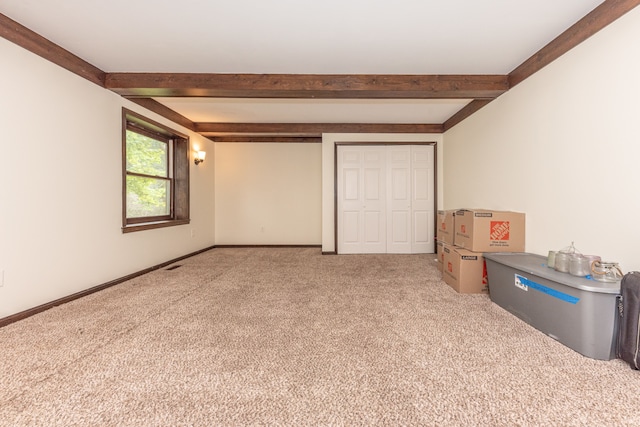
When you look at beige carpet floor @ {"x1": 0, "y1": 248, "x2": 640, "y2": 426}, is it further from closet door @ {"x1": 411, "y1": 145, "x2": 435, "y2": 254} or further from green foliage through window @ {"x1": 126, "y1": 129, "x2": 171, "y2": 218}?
closet door @ {"x1": 411, "y1": 145, "x2": 435, "y2": 254}

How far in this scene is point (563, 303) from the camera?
1.87 m

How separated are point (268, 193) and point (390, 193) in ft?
8.54

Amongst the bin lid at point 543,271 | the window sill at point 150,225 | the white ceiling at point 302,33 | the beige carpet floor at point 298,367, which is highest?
the white ceiling at point 302,33

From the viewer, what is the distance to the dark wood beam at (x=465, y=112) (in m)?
3.77

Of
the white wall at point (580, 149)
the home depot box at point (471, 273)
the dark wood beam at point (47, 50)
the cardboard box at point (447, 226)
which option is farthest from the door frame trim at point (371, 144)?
the dark wood beam at point (47, 50)

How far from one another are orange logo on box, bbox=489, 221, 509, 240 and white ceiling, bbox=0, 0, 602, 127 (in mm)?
1684

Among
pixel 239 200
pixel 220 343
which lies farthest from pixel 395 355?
pixel 239 200

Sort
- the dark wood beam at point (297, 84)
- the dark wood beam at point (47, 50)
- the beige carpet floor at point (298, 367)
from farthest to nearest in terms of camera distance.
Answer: the dark wood beam at point (297, 84), the dark wood beam at point (47, 50), the beige carpet floor at point (298, 367)

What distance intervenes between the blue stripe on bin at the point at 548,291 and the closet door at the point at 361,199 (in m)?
3.08

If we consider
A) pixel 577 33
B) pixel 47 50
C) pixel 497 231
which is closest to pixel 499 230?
pixel 497 231

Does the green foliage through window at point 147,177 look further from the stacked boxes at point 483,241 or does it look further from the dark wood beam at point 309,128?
the stacked boxes at point 483,241

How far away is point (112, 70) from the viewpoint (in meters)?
3.09

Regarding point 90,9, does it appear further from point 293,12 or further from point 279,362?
point 279,362

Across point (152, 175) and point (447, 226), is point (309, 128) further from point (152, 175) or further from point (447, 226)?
point (447, 226)
